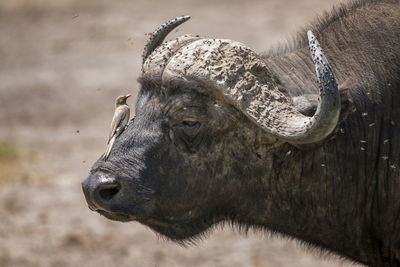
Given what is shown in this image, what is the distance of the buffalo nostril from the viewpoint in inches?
199

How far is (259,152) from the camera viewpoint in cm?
528

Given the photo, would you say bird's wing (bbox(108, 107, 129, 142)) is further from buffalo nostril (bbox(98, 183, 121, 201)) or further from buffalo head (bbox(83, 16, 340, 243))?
buffalo nostril (bbox(98, 183, 121, 201))

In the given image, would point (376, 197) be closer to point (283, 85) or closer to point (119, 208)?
point (283, 85)

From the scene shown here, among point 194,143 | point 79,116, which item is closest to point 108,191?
point 194,143

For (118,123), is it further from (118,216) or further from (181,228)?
(181,228)

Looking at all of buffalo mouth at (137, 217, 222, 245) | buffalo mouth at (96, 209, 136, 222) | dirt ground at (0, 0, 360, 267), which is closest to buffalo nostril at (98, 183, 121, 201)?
buffalo mouth at (96, 209, 136, 222)

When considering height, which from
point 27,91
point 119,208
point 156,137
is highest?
point 156,137

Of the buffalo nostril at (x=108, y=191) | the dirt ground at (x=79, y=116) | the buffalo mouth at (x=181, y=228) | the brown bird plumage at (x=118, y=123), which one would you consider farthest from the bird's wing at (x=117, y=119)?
the dirt ground at (x=79, y=116)

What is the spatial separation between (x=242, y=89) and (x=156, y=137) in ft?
2.26

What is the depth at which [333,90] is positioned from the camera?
4656mm

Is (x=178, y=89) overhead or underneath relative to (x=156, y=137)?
overhead

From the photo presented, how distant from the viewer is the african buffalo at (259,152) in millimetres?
5141

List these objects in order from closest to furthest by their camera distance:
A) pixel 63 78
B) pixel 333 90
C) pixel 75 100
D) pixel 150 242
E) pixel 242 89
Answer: pixel 333 90
pixel 242 89
pixel 150 242
pixel 75 100
pixel 63 78

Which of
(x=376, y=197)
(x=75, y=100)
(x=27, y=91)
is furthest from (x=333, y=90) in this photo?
(x=27, y=91)
